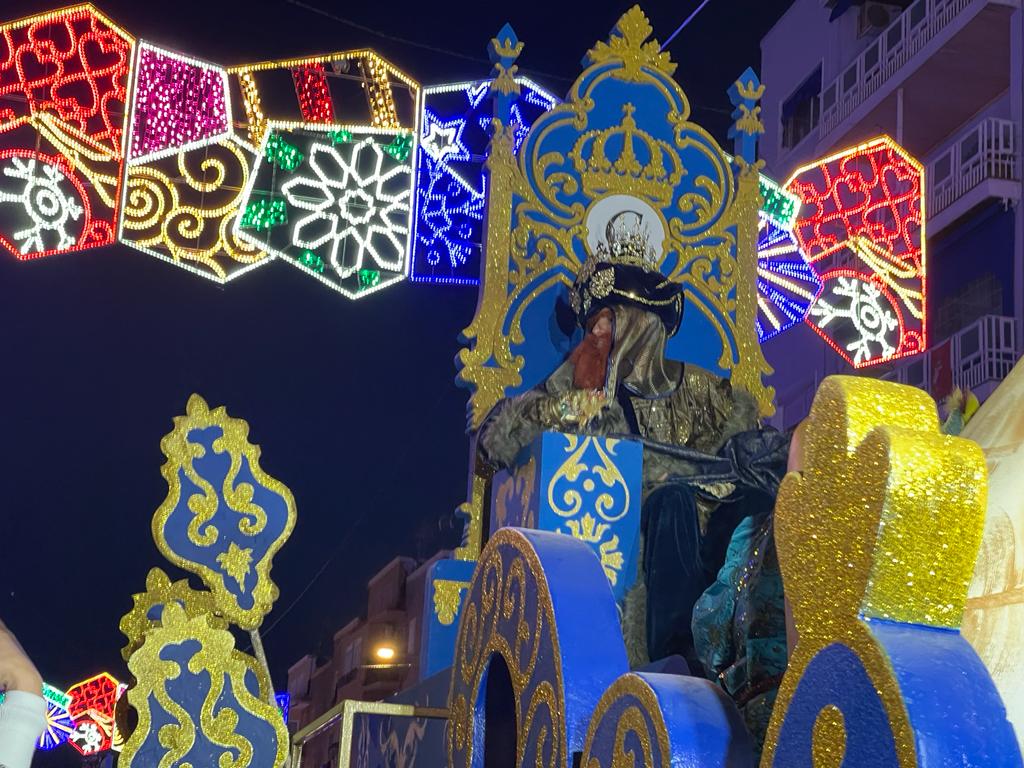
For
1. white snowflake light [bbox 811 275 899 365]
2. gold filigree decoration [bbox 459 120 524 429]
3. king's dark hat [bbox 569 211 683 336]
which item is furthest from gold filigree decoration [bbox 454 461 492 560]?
white snowflake light [bbox 811 275 899 365]

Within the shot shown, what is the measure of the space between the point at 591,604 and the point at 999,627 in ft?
2.37

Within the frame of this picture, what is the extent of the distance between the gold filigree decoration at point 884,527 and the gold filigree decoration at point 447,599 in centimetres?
318

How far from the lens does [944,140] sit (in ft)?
49.8

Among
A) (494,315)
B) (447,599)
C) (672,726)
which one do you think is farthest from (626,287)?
(672,726)

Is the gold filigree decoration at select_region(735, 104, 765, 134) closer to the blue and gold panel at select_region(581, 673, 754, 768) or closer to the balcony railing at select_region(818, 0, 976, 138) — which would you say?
the blue and gold panel at select_region(581, 673, 754, 768)

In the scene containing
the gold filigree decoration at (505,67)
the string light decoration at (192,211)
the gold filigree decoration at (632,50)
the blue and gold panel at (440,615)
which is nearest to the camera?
the blue and gold panel at (440,615)

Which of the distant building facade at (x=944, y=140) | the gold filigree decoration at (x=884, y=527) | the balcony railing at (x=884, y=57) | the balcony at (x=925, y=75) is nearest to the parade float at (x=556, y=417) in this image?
the gold filigree decoration at (x=884, y=527)

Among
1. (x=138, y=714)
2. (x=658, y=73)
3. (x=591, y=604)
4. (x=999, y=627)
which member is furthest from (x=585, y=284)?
(x=999, y=627)

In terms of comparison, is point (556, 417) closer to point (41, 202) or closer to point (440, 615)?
point (440, 615)

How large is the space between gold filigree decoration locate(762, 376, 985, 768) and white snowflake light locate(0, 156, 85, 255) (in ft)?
22.6

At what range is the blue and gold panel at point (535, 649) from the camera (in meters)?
2.37

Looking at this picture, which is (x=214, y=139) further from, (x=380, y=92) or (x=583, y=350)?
(x=583, y=350)

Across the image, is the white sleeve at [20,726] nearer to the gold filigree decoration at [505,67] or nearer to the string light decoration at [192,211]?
the gold filigree decoration at [505,67]

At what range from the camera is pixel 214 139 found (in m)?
8.60
